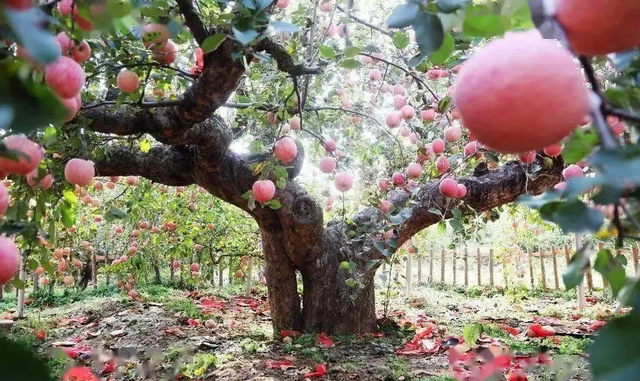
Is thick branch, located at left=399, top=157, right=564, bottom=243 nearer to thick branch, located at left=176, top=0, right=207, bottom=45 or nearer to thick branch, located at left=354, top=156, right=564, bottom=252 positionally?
thick branch, located at left=354, top=156, right=564, bottom=252

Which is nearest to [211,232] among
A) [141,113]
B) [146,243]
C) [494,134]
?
[146,243]

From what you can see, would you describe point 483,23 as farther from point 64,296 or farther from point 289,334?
point 64,296

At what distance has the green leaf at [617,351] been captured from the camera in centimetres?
45

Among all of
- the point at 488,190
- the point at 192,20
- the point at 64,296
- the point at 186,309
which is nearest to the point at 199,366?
the point at 192,20

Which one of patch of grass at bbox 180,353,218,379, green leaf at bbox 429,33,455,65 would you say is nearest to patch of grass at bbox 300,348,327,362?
patch of grass at bbox 180,353,218,379

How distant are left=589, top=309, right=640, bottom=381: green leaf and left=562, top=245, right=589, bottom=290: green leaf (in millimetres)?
197

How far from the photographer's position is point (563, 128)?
1.83ft

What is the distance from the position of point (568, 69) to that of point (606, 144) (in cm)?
12

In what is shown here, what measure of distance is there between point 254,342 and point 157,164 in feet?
5.24

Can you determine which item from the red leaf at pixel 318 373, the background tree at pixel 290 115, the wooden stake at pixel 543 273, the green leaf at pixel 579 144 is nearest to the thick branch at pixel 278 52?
the background tree at pixel 290 115

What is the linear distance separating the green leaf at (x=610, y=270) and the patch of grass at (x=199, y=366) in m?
2.77

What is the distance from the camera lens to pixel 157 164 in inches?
154

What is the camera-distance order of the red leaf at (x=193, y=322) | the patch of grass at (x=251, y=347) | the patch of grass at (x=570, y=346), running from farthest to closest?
the red leaf at (x=193, y=322)
the patch of grass at (x=251, y=347)
the patch of grass at (x=570, y=346)

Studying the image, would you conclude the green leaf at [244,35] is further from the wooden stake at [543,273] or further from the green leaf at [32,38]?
the wooden stake at [543,273]
